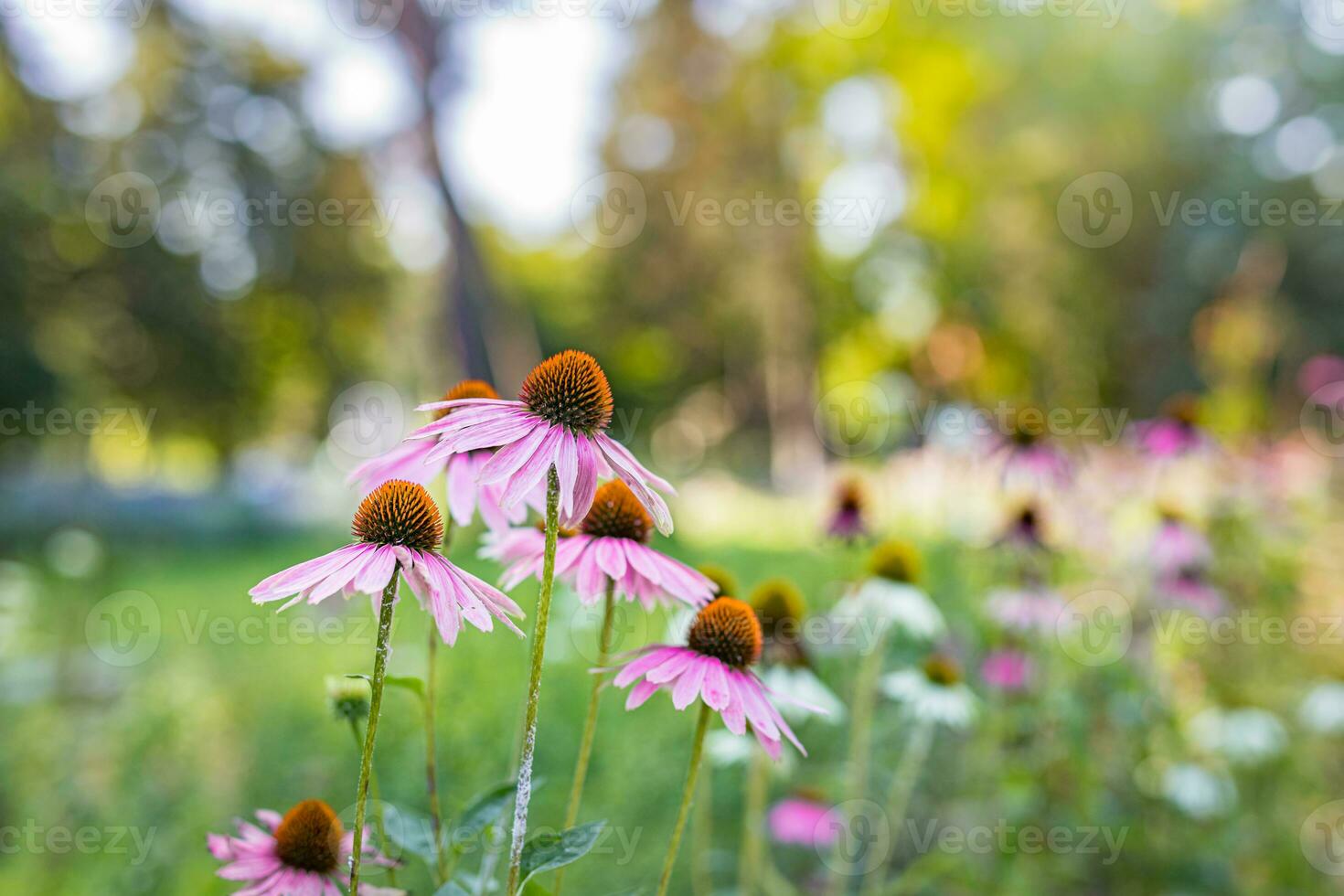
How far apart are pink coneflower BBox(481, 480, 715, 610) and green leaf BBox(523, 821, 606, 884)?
175 millimetres

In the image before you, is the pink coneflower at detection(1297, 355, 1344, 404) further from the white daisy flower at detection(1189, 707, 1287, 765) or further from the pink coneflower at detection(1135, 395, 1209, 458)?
the white daisy flower at detection(1189, 707, 1287, 765)

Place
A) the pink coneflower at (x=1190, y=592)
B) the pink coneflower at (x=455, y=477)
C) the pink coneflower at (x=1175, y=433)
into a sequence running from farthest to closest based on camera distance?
1. the pink coneflower at (x=1175, y=433)
2. the pink coneflower at (x=1190, y=592)
3. the pink coneflower at (x=455, y=477)

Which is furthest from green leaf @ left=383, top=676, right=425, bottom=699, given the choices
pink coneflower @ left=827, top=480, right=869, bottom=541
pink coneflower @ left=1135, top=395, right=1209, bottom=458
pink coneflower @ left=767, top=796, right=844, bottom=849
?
pink coneflower @ left=1135, top=395, right=1209, bottom=458

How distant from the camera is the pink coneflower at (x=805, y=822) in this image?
1692mm

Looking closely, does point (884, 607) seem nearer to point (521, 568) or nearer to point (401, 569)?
point (521, 568)

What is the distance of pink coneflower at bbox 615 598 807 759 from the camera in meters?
0.66

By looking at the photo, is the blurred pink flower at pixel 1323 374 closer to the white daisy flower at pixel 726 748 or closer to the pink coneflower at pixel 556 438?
the white daisy flower at pixel 726 748

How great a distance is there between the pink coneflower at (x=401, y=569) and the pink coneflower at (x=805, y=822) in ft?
4.10

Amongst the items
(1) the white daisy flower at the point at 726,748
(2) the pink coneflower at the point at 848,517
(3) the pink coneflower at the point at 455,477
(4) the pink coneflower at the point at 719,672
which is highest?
(3) the pink coneflower at the point at 455,477

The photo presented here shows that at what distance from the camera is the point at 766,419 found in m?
19.6

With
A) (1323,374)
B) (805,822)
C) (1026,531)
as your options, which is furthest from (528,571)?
(1323,374)

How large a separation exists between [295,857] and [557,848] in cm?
23

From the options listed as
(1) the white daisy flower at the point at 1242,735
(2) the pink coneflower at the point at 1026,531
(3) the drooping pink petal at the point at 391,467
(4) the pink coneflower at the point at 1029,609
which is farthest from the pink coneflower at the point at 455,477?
(1) the white daisy flower at the point at 1242,735

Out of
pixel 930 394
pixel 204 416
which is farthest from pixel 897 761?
pixel 204 416
